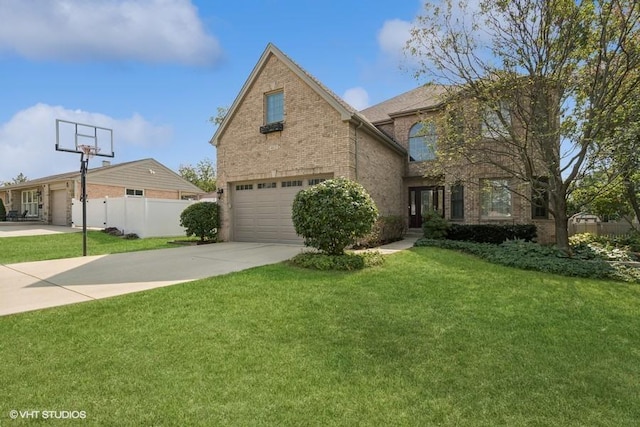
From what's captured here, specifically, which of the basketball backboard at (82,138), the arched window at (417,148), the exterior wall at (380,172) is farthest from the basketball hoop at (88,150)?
the arched window at (417,148)

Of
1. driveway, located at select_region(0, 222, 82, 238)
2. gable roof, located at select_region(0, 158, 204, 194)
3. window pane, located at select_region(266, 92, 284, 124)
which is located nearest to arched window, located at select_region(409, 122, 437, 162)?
window pane, located at select_region(266, 92, 284, 124)

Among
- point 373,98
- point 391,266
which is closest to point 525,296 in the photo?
point 391,266

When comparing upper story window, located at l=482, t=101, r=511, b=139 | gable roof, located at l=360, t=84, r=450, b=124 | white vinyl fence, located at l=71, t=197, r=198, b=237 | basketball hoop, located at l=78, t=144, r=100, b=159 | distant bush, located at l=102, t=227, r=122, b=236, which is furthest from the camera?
distant bush, located at l=102, t=227, r=122, b=236

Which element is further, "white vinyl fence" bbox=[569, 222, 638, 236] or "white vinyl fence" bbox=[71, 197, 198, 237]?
"white vinyl fence" bbox=[71, 197, 198, 237]

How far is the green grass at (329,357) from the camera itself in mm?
2795

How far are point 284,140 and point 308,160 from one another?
1402 mm

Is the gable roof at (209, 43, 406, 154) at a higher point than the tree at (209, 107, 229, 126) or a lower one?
lower

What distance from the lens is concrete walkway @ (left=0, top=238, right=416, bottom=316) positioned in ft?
19.2

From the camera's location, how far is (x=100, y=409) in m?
2.75

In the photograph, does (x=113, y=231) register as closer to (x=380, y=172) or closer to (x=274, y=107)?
(x=274, y=107)

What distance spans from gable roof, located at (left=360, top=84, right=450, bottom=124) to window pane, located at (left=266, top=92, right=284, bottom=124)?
607 centimetres

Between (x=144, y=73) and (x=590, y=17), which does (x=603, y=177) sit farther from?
(x=144, y=73)

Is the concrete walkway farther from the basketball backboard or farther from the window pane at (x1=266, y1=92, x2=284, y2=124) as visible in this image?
the window pane at (x1=266, y1=92, x2=284, y2=124)

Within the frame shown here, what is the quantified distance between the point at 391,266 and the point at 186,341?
5304 mm
